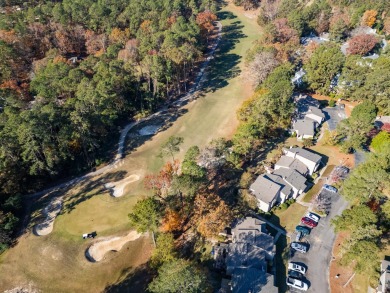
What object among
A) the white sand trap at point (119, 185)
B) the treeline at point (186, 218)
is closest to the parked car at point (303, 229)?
the treeline at point (186, 218)

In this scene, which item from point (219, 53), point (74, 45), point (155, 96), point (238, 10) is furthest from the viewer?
point (238, 10)

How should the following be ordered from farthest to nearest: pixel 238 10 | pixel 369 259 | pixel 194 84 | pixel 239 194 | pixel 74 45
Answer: pixel 238 10
pixel 74 45
pixel 194 84
pixel 239 194
pixel 369 259

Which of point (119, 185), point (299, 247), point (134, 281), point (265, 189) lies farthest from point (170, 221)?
point (299, 247)

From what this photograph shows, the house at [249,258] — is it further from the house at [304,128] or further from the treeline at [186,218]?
the house at [304,128]

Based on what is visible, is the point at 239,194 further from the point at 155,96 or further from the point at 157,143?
the point at 155,96

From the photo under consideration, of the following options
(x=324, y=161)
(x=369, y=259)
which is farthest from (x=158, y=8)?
(x=369, y=259)

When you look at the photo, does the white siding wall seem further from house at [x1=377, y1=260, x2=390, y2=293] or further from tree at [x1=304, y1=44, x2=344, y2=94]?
house at [x1=377, y1=260, x2=390, y2=293]
